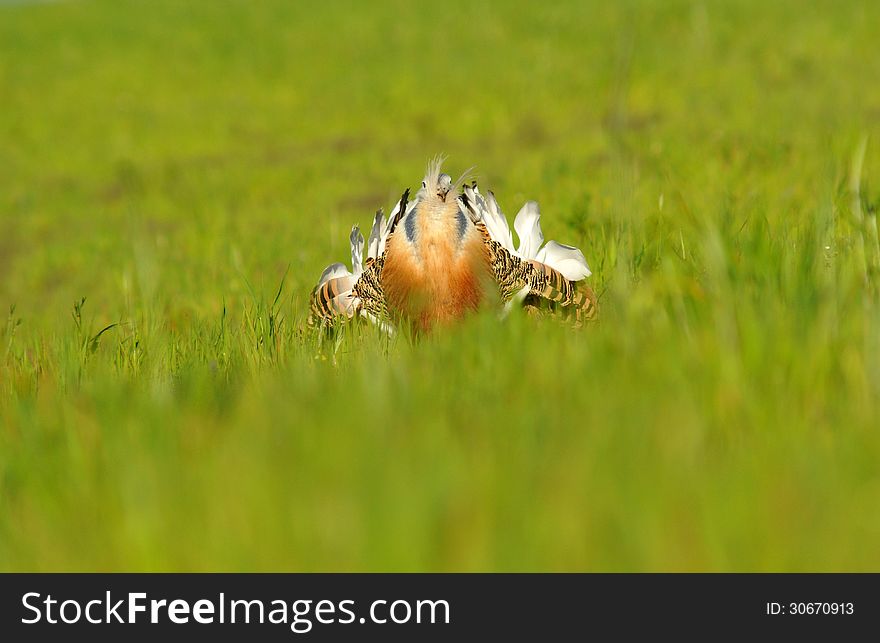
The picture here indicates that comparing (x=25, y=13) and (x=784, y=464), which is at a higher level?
(x=25, y=13)

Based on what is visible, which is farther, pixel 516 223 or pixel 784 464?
pixel 516 223

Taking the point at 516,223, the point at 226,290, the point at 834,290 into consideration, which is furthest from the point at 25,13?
the point at 834,290

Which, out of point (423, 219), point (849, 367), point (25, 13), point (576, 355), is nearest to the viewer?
point (849, 367)

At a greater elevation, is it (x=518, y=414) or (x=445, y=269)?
(x=445, y=269)

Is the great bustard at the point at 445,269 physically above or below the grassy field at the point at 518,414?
above

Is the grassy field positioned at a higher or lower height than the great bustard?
lower

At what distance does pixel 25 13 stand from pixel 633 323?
33.1 m

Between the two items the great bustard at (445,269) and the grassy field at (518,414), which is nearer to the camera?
the grassy field at (518,414)

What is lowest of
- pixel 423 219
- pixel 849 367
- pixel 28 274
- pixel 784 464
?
pixel 784 464

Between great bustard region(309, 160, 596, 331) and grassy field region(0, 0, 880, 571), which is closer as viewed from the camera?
grassy field region(0, 0, 880, 571)

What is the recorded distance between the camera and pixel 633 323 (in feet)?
8.25

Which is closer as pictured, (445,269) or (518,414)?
(518,414)
